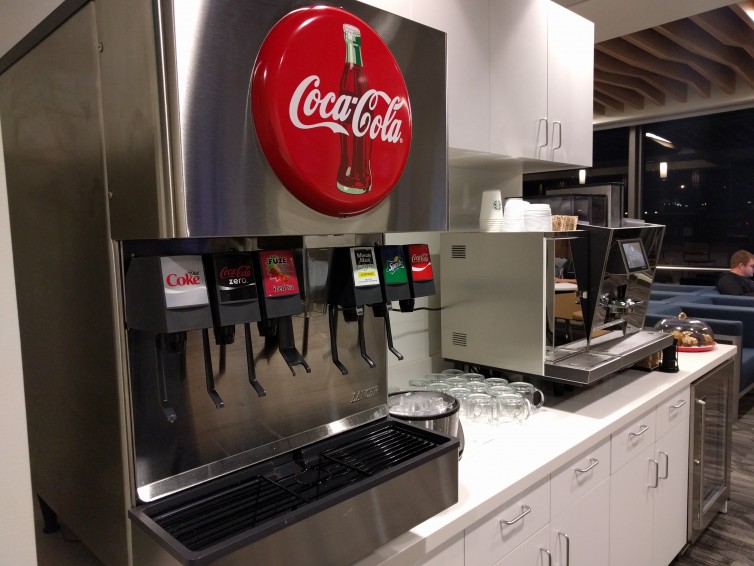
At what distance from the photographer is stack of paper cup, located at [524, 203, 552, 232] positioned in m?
1.97

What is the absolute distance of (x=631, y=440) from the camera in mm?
1956

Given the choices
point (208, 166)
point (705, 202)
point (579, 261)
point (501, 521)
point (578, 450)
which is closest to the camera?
point (208, 166)

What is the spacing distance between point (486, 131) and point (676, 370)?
1.31 m

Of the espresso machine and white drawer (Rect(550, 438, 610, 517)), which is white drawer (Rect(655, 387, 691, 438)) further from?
white drawer (Rect(550, 438, 610, 517))

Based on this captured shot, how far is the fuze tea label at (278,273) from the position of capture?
928mm

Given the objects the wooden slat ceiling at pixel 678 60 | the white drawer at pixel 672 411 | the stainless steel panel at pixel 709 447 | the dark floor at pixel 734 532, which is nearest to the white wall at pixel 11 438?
the white drawer at pixel 672 411

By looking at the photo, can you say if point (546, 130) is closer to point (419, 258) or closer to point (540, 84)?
point (540, 84)

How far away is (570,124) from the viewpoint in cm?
220

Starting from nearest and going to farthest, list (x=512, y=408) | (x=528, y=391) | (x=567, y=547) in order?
(x=567, y=547) → (x=512, y=408) → (x=528, y=391)

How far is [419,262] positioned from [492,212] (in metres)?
0.93

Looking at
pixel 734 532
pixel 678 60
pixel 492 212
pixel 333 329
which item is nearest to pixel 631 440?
pixel 492 212

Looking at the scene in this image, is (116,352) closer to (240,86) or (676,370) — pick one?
(240,86)

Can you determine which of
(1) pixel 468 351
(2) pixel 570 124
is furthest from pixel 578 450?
(2) pixel 570 124

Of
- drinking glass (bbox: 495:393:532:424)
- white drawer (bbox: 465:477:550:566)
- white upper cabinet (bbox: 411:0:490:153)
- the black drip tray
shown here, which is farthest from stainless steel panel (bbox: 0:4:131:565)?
drinking glass (bbox: 495:393:532:424)
